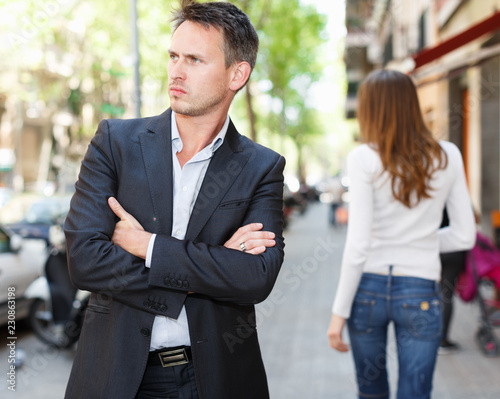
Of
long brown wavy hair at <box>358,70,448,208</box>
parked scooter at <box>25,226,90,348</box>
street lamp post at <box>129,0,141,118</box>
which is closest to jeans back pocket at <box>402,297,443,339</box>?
long brown wavy hair at <box>358,70,448,208</box>

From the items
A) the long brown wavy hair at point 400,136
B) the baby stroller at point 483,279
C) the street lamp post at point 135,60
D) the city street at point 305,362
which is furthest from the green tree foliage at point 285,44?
the long brown wavy hair at point 400,136

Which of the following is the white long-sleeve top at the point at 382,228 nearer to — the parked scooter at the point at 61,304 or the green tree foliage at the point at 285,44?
the parked scooter at the point at 61,304

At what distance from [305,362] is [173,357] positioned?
4115 mm

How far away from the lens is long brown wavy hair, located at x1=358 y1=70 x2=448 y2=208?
2.83 meters

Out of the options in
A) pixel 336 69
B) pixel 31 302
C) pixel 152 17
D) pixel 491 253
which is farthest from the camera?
pixel 336 69

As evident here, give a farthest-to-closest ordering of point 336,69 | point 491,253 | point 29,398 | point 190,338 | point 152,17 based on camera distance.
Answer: point 336,69
point 152,17
point 491,253
point 29,398
point 190,338

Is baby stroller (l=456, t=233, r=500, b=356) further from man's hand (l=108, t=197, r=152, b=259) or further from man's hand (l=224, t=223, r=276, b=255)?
man's hand (l=108, t=197, r=152, b=259)

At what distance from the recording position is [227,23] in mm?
2160

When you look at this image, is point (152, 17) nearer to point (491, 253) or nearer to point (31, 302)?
point (31, 302)

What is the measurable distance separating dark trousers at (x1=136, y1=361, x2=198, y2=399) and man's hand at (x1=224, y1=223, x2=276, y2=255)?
413mm

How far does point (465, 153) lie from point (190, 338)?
11.9 meters

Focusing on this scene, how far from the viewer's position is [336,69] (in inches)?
2104

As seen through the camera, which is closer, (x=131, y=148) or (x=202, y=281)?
(x=202, y=281)

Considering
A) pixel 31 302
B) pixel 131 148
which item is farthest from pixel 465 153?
pixel 131 148
